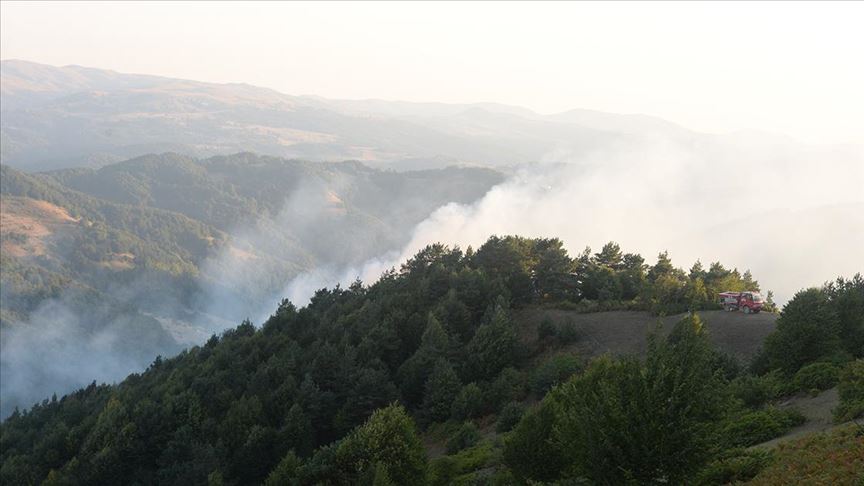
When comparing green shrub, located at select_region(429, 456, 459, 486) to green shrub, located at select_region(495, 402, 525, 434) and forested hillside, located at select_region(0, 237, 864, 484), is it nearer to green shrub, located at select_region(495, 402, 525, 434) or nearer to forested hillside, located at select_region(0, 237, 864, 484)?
forested hillside, located at select_region(0, 237, 864, 484)

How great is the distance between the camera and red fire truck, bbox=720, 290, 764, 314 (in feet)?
181

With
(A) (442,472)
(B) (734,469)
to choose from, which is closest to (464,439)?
(A) (442,472)

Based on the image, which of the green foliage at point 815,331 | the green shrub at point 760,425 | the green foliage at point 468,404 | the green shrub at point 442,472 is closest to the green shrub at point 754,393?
the green shrub at point 760,425

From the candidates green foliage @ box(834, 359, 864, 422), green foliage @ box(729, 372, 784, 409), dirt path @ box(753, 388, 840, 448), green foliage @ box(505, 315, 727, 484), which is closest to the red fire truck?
green foliage @ box(729, 372, 784, 409)

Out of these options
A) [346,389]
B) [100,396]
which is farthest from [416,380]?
[100,396]

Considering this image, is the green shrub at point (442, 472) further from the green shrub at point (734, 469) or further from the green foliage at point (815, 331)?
the green foliage at point (815, 331)

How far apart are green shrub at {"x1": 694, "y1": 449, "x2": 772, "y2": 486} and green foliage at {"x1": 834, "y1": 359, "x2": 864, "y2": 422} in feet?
15.0

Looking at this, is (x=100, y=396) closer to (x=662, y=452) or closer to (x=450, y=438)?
(x=450, y=438)

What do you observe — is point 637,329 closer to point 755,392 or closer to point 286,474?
point 755,392

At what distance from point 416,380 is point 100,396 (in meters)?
50.4

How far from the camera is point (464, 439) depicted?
142 ft

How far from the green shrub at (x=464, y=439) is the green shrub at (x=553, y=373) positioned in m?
6.16

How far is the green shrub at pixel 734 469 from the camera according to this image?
22.3 m

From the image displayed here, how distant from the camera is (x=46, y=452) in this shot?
206ft
